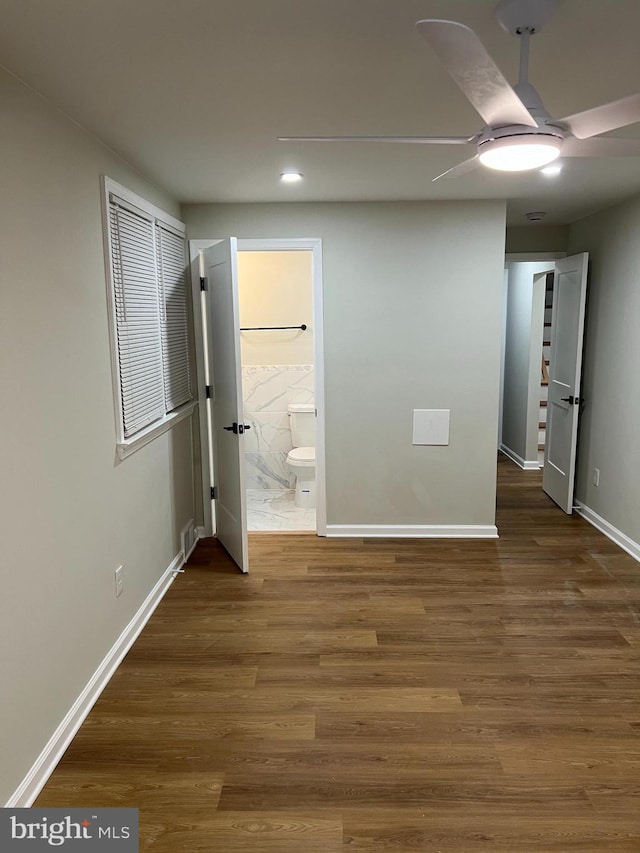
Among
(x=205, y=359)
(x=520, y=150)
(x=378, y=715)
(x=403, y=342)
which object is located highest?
(x=520, y=150)

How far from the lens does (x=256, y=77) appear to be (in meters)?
1.97

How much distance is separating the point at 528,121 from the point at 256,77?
0.94 metres

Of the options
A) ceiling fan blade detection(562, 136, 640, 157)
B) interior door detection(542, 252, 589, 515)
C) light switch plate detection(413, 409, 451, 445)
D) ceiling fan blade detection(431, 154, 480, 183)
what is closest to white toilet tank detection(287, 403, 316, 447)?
light switch plate detection(413, 409, 451, 445)

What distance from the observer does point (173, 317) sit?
3.88 metres

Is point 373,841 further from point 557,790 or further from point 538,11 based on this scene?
point 538,11

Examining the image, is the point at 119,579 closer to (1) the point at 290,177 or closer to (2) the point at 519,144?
(1) the point at 290,177

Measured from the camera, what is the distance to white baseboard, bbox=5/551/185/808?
1988 mm

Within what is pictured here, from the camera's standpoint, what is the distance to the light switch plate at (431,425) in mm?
4312

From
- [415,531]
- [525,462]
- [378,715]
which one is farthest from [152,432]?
[525,462]

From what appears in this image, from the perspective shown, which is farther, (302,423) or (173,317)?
(302,423)

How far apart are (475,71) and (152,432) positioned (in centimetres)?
253

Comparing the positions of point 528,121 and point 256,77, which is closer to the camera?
point 528,121

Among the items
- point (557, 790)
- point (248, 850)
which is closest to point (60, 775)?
point (248, 850)

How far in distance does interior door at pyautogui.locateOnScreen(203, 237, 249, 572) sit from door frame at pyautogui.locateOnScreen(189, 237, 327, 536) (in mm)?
90
